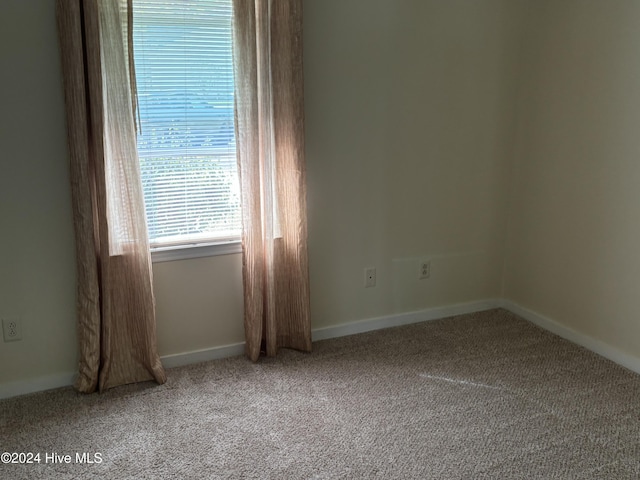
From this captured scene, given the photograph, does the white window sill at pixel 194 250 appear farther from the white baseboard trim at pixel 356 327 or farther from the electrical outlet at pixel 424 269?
the electrical outlet at pixel 424 269

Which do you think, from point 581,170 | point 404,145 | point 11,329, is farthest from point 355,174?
point 11,329

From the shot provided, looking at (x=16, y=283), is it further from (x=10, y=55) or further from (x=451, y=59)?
(x=451, y=59)

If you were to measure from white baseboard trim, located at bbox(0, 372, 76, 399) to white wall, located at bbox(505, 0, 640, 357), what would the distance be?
2.58m

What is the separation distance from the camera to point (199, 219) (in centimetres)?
255

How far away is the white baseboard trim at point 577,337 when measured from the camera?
2600 mm

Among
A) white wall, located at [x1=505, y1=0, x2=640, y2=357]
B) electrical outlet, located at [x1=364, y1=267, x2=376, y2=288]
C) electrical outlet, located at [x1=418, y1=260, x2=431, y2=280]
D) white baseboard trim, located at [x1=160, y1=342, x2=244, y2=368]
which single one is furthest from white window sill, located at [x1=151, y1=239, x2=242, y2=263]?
white wall, located at [x1=505, y1=0, x2=640, y2=357]

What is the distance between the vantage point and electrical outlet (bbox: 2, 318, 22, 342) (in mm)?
A: 2283

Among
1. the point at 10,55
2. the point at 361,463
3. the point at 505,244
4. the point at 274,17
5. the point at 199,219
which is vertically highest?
the point at 274,17

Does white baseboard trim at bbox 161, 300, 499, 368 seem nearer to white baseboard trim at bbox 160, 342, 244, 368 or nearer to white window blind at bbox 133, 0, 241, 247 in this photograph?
white baseboard trim at bbox 160, 342, 244, 368

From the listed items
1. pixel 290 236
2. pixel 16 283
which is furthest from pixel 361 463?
pixel 16 283

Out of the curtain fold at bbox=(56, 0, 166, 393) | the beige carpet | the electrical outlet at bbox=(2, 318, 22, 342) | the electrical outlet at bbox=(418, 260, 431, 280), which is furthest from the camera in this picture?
the electrical outlet at bbox=(418, 260, 431, 280)

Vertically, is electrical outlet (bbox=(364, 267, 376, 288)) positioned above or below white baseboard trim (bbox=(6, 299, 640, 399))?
above

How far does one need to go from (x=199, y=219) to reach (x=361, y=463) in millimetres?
1336

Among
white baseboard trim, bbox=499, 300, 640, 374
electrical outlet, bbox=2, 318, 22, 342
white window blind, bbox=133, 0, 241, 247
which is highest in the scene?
white window blind, bbox=133, 0, 241, 247
